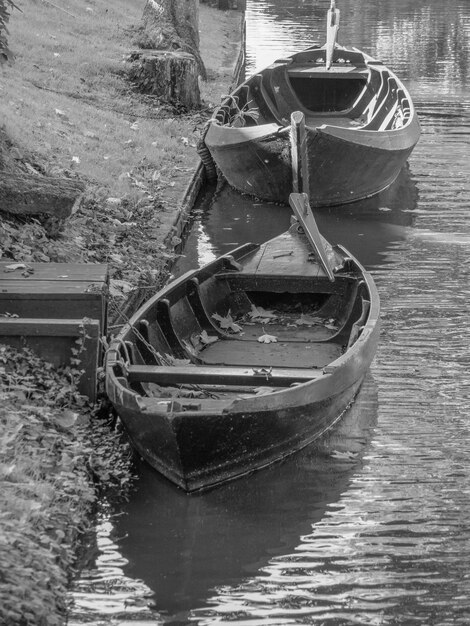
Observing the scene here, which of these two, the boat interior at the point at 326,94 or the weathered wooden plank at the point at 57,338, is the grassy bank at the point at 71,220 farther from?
the boat interior at the point at 326,94

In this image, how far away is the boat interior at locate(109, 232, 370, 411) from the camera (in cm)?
852

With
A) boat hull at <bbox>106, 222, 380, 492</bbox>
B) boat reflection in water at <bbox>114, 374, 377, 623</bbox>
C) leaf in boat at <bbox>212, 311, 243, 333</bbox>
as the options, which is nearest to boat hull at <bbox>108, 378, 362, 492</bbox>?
boat hull at <bbox>106, 222, 380, 492</bbox>

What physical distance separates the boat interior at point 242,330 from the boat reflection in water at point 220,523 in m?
0.65

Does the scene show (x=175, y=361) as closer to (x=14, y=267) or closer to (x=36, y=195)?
(x=14, y=267)

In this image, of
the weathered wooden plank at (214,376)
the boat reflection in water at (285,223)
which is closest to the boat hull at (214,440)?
the weathered wooden plank at (214,376)

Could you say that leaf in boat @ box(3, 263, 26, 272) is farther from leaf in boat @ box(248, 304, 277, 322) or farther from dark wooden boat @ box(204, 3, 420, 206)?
dark wooden boat @ box(204, 3, 420, 206)

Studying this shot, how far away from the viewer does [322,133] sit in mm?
15930

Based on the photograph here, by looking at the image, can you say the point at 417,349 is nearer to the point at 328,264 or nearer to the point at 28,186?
the point at 328,264

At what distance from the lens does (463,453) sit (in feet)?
28.9

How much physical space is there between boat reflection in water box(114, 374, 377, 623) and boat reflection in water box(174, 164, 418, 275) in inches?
221

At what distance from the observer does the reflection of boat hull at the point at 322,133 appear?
16.3 m

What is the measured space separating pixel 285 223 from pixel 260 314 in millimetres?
5323

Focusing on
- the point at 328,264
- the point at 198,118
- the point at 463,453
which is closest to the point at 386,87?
the point at 198,118

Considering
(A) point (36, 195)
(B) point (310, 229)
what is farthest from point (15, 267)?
(B) point (310, 229)
